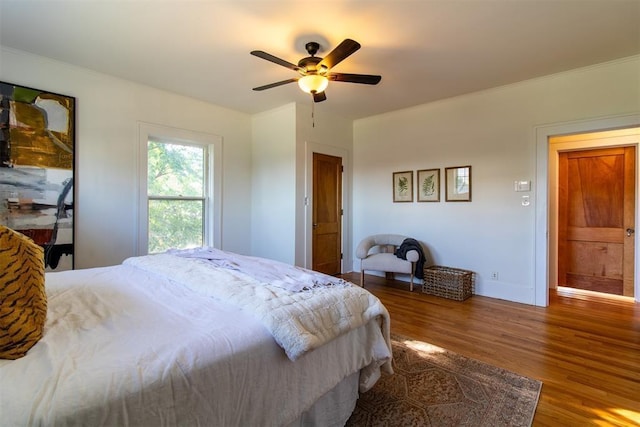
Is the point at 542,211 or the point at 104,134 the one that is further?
the point at 542,211

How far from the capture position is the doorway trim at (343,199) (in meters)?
4.55

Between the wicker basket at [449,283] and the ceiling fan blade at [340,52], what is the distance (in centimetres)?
288

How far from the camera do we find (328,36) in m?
2.66

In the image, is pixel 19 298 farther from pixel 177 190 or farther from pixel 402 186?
pixel 402 186

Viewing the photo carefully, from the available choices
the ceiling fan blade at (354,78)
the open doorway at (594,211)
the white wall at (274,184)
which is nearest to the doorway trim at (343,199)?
the white wall at (274,184)

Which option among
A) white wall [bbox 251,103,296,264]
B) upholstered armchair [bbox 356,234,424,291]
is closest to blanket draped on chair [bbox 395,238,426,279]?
upholstered armchair [bbox 356,234,424,291]

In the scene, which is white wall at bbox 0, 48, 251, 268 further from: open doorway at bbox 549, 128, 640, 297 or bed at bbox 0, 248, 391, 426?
open doorway at bbox 549, 128, 640, 297

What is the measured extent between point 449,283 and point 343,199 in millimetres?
2131

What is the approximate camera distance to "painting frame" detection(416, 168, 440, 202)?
443 centimetres

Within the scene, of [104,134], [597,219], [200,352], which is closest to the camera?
[200,352]

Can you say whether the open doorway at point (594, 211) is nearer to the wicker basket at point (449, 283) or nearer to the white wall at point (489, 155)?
the white wall at point (489, 155)

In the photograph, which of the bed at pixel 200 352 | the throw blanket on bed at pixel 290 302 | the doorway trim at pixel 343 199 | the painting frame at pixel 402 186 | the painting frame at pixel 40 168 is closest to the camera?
the bed at pixel 200 352

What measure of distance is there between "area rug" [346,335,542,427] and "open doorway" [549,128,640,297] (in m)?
3.01

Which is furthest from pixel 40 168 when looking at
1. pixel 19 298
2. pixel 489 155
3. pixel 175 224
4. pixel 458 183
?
pixel 489 155
